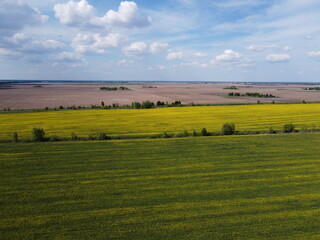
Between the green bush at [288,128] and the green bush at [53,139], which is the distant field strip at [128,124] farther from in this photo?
the green bush at [53,139]

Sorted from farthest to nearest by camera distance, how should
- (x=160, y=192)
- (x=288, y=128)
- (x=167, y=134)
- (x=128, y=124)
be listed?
1. (x=128, y=124)
2. (x=288, y=128)
3. (x=167, y=134)
4. (x=160, y=192)

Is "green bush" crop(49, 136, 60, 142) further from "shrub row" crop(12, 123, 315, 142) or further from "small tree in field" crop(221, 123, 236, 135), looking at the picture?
"small tree in field" crop(221, 123, 236, 135)

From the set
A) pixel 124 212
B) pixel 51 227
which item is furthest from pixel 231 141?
pixel 51 227

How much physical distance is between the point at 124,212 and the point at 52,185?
19.9 ft

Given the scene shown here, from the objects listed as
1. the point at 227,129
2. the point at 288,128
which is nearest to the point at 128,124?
the point at 227,129

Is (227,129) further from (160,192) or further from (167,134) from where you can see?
(160,192)

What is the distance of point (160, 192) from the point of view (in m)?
15.0

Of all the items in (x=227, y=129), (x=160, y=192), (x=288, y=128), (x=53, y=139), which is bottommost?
(x=160, y=192)

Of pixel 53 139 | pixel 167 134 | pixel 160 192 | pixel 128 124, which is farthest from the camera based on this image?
A: pixel 128 124

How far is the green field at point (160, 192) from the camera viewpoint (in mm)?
11367

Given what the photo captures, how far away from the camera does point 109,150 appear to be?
2442cm

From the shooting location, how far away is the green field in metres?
11.4

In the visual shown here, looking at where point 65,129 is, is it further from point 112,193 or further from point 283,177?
point 283,177

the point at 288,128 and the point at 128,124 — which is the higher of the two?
the point at 128,124
